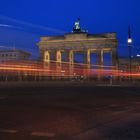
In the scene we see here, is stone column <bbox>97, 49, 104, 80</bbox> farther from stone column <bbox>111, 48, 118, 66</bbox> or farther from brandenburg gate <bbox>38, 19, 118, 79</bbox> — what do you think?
stone column <bbox>111, 48, 118, 66</bbox>

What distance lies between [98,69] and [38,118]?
117 meters

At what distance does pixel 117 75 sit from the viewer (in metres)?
118

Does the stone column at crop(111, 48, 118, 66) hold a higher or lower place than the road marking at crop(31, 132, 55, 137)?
higher

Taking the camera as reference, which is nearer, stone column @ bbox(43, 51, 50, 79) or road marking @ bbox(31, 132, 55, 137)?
road marking @ bbox(31, 132, 55, 137)

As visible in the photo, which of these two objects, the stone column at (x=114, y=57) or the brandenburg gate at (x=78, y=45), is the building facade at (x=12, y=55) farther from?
the stone column at (x=114, y=57)

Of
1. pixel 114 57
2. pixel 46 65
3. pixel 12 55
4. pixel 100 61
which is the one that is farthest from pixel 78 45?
pixel 12 55

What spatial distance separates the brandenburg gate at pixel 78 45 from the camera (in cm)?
13275

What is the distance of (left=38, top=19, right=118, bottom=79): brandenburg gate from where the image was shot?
132750 millimetres

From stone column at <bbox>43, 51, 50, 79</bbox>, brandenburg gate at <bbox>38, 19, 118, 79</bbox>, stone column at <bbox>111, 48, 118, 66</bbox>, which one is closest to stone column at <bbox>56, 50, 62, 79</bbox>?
brandenburg gate at <bbox>38, 19, 118, 79</bbox>

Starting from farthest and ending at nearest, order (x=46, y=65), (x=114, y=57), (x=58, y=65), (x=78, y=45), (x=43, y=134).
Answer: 1. (x=78, y=45)
2. (x=114, y=57)
3. (x=58, y=65)
4. (x=46, y=65)
5. (x=43, y=134)

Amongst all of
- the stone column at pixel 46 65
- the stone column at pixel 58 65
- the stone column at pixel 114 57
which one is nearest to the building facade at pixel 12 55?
the stone column at pixel 46 65

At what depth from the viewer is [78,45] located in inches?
5399

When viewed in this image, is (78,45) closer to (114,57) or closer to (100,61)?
(100,61)

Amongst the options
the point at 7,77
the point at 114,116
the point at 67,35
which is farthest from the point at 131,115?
the point at 67,35
